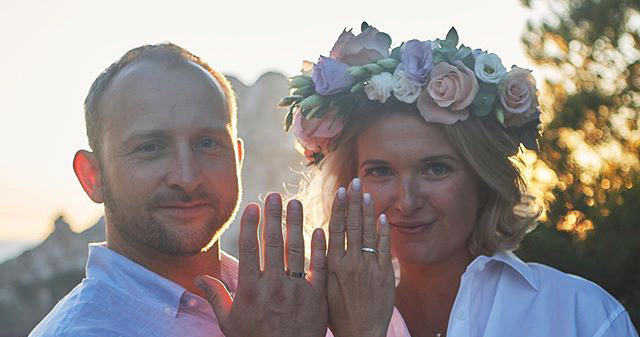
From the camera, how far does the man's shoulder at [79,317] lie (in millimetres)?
3420

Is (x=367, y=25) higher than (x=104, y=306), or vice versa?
(x=367, y=25)

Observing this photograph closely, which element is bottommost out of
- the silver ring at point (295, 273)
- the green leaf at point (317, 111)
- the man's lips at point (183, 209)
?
the silver ring at point (295, 273)

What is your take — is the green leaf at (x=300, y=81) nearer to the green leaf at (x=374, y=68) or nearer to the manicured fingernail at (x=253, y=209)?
the green leaf at (x=374, y=68)

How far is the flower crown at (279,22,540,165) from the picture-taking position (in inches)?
175

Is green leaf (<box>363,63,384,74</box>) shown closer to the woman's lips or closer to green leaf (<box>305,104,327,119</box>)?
green leaf (<box>305,104,327,119</box>)

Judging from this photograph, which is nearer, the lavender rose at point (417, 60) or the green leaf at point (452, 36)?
the lavender rose at point (417, 60)

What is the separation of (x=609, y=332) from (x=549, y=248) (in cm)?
393

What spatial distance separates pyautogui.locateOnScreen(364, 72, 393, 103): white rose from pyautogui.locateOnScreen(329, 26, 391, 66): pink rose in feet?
0.60

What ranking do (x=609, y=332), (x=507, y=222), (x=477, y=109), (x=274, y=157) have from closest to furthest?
(x=609, y=332) < (x=477, y=109) < (x=507, y=222) < (x=274, y=157)

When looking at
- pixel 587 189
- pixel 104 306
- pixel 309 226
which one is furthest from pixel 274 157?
pixel 104 306

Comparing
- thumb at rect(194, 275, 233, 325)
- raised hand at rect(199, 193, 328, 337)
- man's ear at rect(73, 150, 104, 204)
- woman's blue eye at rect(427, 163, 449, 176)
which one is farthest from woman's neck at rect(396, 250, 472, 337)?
man's ear at rect(73, 150, 104, 204)

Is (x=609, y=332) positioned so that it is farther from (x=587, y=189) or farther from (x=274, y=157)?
(x=274, y=157)

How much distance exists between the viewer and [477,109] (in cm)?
449

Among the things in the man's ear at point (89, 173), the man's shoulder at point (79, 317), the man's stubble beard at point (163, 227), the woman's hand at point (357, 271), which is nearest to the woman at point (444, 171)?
the woman's hand at point (357, 271)
